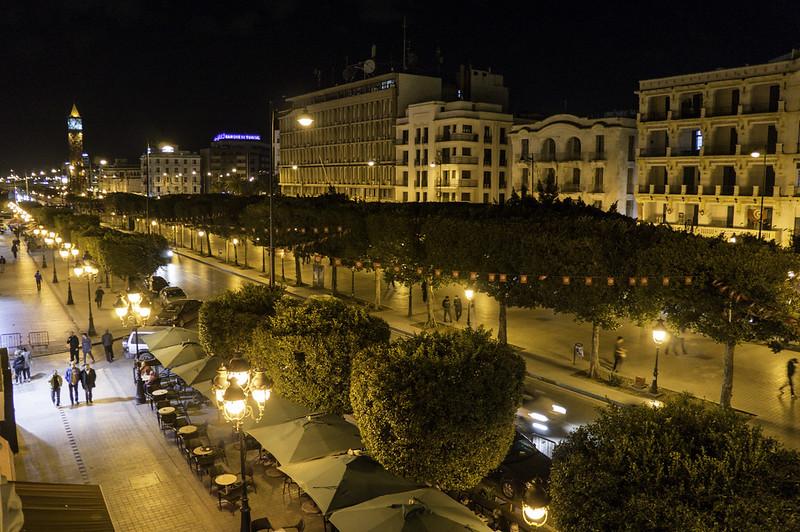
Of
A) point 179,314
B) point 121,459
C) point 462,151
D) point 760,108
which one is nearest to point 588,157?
point 760,108

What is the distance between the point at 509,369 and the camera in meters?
14.3

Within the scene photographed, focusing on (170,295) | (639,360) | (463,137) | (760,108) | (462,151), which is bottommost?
(639,360)

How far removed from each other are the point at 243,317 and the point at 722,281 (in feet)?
53.8

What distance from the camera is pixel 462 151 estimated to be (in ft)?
249

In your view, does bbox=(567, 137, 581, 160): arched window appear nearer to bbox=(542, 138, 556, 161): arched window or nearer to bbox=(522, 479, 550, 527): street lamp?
bbox=(542, 138, 556, 161): arched window

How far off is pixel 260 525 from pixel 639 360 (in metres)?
20.2

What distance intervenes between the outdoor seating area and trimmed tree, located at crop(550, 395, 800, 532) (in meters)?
2.87

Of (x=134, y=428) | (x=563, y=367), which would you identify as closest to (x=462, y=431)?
(x=134, y=428)

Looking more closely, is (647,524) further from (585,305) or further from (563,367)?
(563,367)

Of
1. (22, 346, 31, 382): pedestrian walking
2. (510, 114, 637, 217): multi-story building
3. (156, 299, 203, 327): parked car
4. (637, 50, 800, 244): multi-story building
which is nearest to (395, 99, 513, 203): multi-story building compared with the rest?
(510, 114, 637, 217): multi-story building

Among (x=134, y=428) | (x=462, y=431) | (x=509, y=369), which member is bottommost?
(x=134, y=428)

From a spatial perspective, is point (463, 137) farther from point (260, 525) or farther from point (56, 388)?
point (260, 525)

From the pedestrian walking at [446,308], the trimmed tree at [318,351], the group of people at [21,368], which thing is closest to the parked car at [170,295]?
the group of people at [21,368]

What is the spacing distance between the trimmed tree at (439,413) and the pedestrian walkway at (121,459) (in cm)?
300
